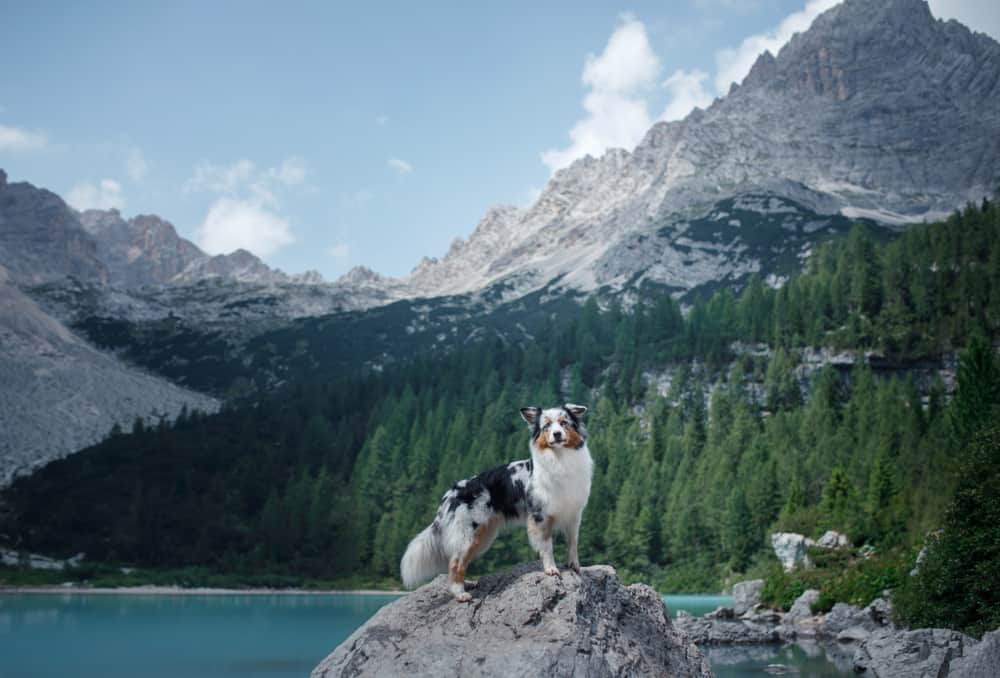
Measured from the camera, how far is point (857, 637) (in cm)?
3155

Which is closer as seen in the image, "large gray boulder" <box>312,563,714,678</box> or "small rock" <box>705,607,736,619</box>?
"large gray boulder" <box>312,563,714,678</box>

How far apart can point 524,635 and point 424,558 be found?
1557 mm

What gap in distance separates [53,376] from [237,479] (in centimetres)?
10124

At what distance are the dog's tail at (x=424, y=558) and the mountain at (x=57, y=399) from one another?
142 metres

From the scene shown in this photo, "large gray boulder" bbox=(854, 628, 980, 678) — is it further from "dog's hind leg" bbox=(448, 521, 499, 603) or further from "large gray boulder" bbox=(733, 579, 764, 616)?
"large gray boulder" bbox=(733, 579, 764, 616)

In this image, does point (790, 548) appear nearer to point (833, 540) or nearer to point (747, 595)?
point (833, 540)

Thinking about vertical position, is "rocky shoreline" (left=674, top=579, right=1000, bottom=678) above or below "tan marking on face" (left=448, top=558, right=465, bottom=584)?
below

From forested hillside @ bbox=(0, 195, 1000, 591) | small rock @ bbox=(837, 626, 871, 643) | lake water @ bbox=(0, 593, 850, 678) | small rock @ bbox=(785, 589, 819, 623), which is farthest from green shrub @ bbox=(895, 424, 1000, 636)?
forested hillside @ bbox=(0, 195, 1000, 591)

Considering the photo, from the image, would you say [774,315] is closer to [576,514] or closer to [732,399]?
[732,399]

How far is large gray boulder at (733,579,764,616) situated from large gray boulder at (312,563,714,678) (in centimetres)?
3605

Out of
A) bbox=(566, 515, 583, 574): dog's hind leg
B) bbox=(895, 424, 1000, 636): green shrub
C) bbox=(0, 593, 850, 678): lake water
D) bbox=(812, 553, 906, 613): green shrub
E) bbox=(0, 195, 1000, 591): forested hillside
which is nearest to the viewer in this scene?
bbox=(566, 515, 583, 574): dog's hind leg

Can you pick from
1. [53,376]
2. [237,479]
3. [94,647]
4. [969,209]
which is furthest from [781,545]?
[53,376]

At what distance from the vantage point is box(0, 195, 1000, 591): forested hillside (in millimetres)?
72938

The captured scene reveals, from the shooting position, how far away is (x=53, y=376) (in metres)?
174
